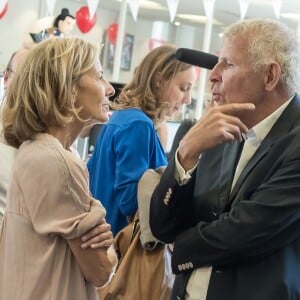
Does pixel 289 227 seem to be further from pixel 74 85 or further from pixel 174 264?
pixel 74 85

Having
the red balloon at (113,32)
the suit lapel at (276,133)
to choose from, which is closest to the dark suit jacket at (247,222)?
the suit lapel at (276,133)

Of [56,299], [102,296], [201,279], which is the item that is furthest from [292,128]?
[102,296]

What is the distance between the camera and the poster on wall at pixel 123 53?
6.86m

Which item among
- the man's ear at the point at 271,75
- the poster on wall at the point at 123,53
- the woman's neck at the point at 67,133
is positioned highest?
the man's ear at the point at 271,75

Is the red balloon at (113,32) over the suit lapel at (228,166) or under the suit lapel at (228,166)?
under

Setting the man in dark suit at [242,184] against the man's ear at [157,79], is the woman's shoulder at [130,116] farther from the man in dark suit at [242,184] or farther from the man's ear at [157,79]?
the man in dark suit at [242,184]

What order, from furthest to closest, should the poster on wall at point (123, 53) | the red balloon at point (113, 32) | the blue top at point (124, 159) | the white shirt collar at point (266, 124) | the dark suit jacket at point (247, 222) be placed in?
the poster on wall at point (123, 53) → the red balloon at point (113, 32) → the blue top at point (124, 159) → the white shirt collar at point (266, 124) → the dark suit jacket at point (247, 222)

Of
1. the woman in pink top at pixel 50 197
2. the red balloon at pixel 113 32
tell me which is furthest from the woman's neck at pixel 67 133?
the red balloon at pixel 113 32

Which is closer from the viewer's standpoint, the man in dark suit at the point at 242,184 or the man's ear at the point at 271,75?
the man in dark suit at the point at 242,184

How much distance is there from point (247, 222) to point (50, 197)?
441 mm

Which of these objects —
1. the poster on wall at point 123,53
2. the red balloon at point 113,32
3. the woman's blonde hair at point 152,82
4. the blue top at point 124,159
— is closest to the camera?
the blue top at point 124,159

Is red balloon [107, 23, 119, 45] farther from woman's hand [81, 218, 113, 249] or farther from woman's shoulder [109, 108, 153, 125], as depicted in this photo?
woman's hand [81, 218, 113, 249]

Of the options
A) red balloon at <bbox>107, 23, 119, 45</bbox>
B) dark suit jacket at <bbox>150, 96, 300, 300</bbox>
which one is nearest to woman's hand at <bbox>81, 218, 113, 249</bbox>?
dark suit jacket at <bbox>150, 96, 300, 300</bbox>

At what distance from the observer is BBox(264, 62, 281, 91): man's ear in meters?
1.35
